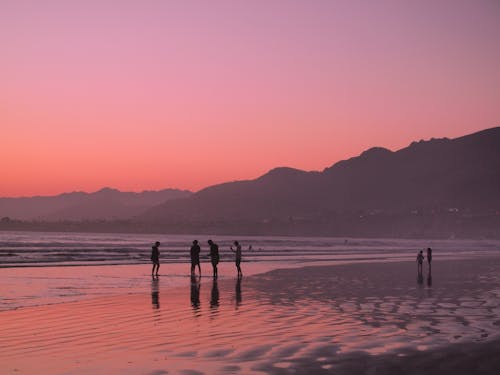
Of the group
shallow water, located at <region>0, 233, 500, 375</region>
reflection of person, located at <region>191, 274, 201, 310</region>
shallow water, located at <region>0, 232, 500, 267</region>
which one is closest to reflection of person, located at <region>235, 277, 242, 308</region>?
shallow water, located at <region>0, 233, 500, 375</region>

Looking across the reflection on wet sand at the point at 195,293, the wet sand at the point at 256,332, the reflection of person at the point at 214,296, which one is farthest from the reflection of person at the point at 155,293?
the reflection of person at the point at 214,296

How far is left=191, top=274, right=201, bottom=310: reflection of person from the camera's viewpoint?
71.6ft

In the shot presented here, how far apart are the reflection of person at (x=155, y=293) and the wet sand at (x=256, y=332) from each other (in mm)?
37

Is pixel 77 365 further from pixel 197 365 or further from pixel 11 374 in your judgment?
pixel 197 365

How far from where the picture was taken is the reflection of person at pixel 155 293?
2176cm

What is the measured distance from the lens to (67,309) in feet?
65.3

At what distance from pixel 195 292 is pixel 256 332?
463 inches

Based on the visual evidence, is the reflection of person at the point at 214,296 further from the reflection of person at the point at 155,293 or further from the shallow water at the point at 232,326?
the reflection of person at the point at 155,293

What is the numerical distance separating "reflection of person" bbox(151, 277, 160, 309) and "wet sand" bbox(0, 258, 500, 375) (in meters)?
0.04

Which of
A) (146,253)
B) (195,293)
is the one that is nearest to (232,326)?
(195,293)

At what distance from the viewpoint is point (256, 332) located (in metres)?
15.2

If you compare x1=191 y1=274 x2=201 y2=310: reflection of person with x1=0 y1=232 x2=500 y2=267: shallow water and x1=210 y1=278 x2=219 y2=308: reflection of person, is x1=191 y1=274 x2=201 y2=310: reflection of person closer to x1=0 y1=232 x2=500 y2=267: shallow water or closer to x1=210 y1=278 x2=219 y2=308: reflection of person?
x1=210 y1=278 x2=219 y2=308: reflection of person

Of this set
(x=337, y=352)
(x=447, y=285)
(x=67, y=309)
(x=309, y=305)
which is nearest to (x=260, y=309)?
(x=309, y=305)

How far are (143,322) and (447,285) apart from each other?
17.7 metres
